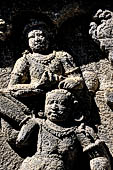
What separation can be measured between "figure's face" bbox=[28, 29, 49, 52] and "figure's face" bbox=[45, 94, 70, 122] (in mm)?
506

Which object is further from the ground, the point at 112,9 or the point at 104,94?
the point at 112,9

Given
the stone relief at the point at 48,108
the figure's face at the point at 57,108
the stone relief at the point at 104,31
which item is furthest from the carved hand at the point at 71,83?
the stone relief at the point at 104,31

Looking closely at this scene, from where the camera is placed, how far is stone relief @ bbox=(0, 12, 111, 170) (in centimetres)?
412

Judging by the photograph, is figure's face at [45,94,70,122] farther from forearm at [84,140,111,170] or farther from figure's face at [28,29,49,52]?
figure's face at [28,29,49,52]

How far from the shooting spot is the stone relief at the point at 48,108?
4117mm

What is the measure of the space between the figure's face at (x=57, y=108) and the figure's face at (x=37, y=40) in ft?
1.66

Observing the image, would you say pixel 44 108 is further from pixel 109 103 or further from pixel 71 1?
pixel 71 1

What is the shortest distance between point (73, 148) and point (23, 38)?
1.16m

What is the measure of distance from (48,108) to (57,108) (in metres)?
0.08

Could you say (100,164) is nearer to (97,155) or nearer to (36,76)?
(97,155)

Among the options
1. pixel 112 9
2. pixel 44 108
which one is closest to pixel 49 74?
pixel 44 108

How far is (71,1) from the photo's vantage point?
14.9 ft

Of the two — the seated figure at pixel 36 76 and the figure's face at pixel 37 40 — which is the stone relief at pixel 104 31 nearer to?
the seated figure at pixel 36 76

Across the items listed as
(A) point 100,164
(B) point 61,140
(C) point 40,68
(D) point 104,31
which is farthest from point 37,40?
(A) point 100,164
